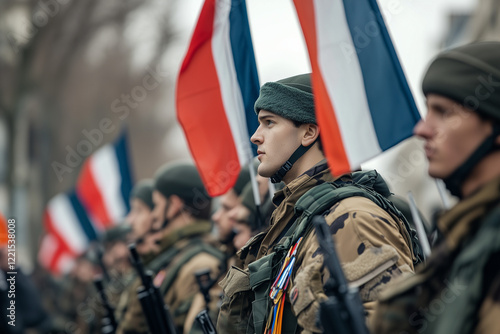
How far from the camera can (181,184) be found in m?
→ 7.34

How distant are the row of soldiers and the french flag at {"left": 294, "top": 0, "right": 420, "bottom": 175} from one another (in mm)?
243

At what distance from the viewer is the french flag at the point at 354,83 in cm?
340

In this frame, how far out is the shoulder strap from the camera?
259 inches

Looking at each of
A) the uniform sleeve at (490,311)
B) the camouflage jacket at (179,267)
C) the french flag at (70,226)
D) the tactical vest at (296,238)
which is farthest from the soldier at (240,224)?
the french flag at (70,226)

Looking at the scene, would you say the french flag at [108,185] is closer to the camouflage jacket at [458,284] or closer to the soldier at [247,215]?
the soldier at [247,215]

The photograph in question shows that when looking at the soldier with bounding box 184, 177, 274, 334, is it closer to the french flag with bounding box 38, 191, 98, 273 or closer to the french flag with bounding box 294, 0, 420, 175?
the french flag with bounding box 294, 0, 420, 175

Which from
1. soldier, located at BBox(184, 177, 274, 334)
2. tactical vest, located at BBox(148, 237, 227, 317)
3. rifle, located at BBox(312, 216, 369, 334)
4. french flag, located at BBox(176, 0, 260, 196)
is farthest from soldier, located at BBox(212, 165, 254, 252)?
rifle, located at BBox(312, 216, 369, 334)

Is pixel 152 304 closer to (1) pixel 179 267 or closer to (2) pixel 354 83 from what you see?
(2) pixel 354 83

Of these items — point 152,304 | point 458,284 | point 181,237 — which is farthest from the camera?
point 181,237

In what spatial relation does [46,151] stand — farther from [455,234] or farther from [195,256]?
[455,234]

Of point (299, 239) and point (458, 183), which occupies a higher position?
point (458, 183)

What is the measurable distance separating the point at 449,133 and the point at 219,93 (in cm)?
330

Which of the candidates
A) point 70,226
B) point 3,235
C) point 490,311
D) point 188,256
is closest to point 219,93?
point 188,256

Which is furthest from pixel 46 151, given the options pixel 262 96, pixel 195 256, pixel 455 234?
pixel 455 234
